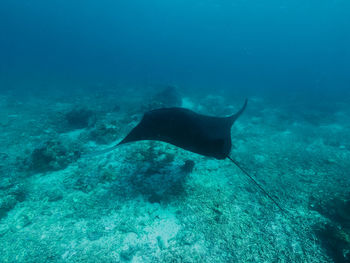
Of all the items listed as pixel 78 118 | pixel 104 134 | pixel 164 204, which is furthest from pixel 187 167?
pixel 78 118

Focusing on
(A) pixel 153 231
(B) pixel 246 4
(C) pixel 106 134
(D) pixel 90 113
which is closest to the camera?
(A) pixel 153 231

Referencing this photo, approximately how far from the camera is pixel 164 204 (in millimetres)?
3814

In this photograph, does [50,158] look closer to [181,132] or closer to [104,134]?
[104,134]

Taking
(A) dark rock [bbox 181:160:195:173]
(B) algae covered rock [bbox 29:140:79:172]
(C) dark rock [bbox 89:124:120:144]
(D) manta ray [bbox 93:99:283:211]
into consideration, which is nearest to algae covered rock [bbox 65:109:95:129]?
(C) dark rock [bbox 89:124:120:144]

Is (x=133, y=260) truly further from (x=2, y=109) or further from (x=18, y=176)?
(x=2, y=109)

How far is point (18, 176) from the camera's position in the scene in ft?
15.0

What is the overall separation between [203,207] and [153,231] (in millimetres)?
1150

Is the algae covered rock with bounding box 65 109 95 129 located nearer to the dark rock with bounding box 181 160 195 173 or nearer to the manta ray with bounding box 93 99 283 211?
the dark rock with bounding box 181 160 195 173

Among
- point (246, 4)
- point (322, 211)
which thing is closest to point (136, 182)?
point (322, 211)

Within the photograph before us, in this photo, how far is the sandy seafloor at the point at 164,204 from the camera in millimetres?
2920

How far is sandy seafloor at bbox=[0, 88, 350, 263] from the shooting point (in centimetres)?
292

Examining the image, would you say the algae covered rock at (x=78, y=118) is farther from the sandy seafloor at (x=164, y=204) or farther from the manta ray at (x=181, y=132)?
the manta ray at (x=181, y=132)

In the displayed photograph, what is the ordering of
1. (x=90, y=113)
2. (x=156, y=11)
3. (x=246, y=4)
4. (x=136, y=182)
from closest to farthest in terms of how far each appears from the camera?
(x=136, y=182) → (x=90, y=113) → (x=246, y=4) → (x=156, y=11)

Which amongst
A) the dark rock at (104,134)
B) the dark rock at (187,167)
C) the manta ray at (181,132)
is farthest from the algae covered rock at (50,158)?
the dark rock at (187,167)
